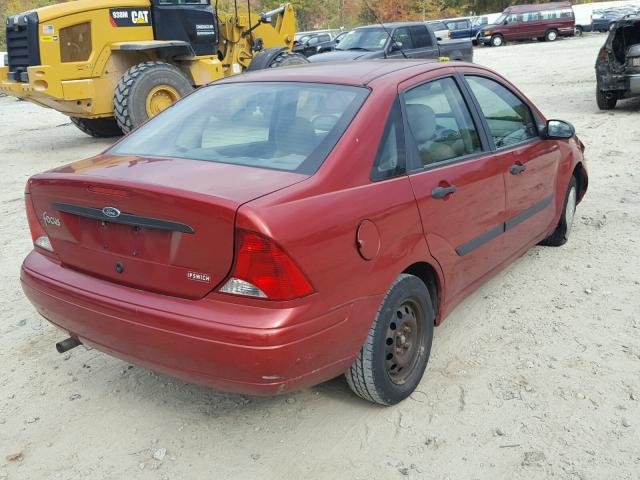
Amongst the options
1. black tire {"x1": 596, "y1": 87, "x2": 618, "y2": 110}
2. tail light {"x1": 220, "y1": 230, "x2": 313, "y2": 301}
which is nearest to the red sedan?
tail light {"x1": 220, "y1": 230, "x2": 313, "y2": 301}

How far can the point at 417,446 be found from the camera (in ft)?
9.59

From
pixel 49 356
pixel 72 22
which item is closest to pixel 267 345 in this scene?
pixel 49 356

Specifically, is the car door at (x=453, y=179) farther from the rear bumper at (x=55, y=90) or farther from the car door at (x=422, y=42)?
the car door at (x=422, y=42)

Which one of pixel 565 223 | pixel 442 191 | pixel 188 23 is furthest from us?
pixel 188 23

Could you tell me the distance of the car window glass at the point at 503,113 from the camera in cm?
406

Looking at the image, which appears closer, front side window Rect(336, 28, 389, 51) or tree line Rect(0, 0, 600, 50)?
front side window Rect(336, 28, 389, 51)

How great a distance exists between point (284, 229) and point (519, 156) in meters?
2.26

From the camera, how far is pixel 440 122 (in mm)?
3611

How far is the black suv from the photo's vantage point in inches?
432

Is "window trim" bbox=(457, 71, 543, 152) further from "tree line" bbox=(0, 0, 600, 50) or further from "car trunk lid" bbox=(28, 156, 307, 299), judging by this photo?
"tree line" bbox=(0, 0, 600, 50)

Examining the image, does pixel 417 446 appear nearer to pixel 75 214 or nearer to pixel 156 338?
pixel 156 338

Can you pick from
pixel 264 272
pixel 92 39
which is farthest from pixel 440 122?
pixel 92 39

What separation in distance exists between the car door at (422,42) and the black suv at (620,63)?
5.04 m

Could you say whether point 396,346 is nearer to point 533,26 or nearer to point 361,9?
point 533,26
